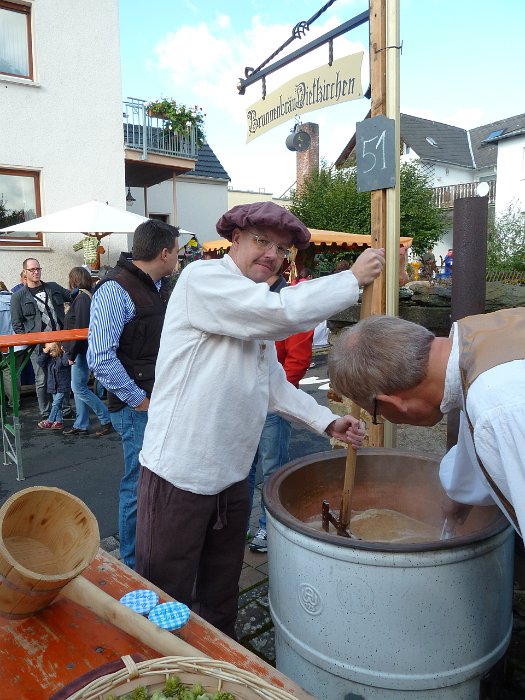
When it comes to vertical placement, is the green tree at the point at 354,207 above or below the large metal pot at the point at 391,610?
above

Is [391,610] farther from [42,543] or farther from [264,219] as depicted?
[264,219]

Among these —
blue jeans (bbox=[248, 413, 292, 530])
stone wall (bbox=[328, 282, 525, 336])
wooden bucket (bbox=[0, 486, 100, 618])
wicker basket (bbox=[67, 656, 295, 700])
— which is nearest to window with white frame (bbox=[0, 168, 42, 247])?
blue jeans (bbox=[248, 413, 292, 530])

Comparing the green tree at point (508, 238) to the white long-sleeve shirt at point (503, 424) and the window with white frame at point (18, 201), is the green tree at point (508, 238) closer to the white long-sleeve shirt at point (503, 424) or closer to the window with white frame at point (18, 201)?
the window with white frame at point (18, 201)

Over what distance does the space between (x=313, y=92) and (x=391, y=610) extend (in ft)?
7.14

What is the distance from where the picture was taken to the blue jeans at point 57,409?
6297 millimetres

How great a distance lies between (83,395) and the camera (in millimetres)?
5969

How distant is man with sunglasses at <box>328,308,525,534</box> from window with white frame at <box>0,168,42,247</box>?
9668 millimetres

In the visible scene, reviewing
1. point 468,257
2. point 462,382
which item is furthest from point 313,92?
point 462,382

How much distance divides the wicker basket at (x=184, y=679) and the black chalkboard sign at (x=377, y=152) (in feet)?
6.48

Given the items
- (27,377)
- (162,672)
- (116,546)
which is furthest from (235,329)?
(27,377)

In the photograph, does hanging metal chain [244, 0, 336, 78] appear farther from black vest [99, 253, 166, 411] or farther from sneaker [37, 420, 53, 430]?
sneaker [37, 420, 53, 430]

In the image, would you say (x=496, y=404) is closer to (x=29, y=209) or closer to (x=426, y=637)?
(x=426, y=637)

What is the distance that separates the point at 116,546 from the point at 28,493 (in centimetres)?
241

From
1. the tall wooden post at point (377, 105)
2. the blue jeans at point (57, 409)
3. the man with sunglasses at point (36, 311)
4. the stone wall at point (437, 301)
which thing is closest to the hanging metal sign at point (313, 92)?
the tall wooden post at point (377, 105)
